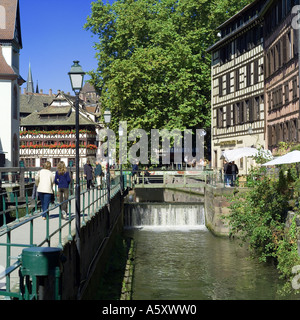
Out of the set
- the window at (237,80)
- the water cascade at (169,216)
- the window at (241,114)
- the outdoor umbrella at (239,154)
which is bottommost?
the water cascade at (169,216)

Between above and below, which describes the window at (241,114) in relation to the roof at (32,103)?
below

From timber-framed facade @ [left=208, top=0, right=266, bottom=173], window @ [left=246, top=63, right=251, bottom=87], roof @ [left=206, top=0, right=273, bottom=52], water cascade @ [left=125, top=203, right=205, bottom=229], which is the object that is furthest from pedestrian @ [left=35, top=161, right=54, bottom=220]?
window @ [left=246, top=63, right=251, bottom=87]

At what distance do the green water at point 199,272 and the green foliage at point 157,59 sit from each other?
17.6 metres

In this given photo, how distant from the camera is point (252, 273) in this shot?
19.4 metres

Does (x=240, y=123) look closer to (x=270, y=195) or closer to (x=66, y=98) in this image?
(x=270, y=195)

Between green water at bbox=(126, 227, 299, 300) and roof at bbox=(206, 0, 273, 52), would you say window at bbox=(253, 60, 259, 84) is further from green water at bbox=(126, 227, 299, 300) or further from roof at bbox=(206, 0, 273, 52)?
green water at bbox=(126, 227, 299, 300)

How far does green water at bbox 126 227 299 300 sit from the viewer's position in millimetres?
16969

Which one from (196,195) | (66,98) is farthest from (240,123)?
(66,98)

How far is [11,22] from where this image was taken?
42.7 meters

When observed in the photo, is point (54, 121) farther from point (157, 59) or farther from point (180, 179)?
point (180, 179)

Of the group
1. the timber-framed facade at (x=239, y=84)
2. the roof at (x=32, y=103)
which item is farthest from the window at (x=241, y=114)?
the roof at (x=32, y=103)

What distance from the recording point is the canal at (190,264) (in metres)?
17.1

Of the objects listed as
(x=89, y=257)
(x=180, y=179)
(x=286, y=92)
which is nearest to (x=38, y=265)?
(x=89, y=257)

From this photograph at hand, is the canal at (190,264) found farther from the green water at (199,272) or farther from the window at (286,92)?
the window at (286,92)
